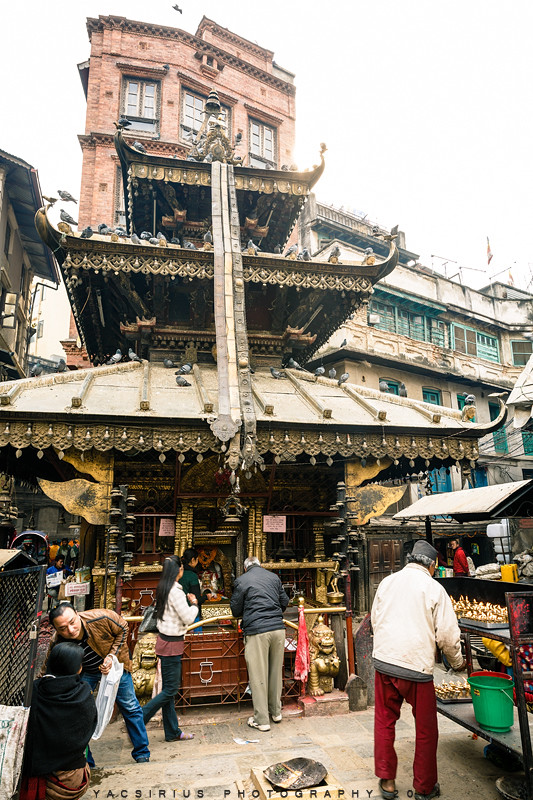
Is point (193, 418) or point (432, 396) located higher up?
point (432, 396)

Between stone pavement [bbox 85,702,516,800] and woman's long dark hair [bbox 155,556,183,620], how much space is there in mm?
1502

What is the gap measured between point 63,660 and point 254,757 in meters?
2.76

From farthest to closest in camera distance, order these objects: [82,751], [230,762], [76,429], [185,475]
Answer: [185,475] → [76,429] → [230,762] → [82,751]

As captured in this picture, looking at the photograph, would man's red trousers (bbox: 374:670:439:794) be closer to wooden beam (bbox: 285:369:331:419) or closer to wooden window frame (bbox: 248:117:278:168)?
wooden beam (bbox: 285:369:331:419)

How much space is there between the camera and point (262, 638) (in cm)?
639

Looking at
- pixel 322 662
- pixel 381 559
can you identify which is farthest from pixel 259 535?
pixel 381 559

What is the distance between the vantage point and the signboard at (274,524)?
9773 mm

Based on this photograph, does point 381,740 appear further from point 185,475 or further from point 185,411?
point 185,475

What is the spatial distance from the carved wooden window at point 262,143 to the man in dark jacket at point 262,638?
25.7 meters

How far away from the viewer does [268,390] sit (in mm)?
8703

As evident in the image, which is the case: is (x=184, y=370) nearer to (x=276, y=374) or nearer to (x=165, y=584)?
(x=276, y=374)

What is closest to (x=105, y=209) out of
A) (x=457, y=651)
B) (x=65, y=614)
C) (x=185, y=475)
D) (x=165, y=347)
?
(x=165, y=347)

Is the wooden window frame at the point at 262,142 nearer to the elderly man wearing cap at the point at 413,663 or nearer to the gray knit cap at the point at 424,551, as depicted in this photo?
the gray knit cap at the point at 424,551

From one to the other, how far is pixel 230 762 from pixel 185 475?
5.20 metres
